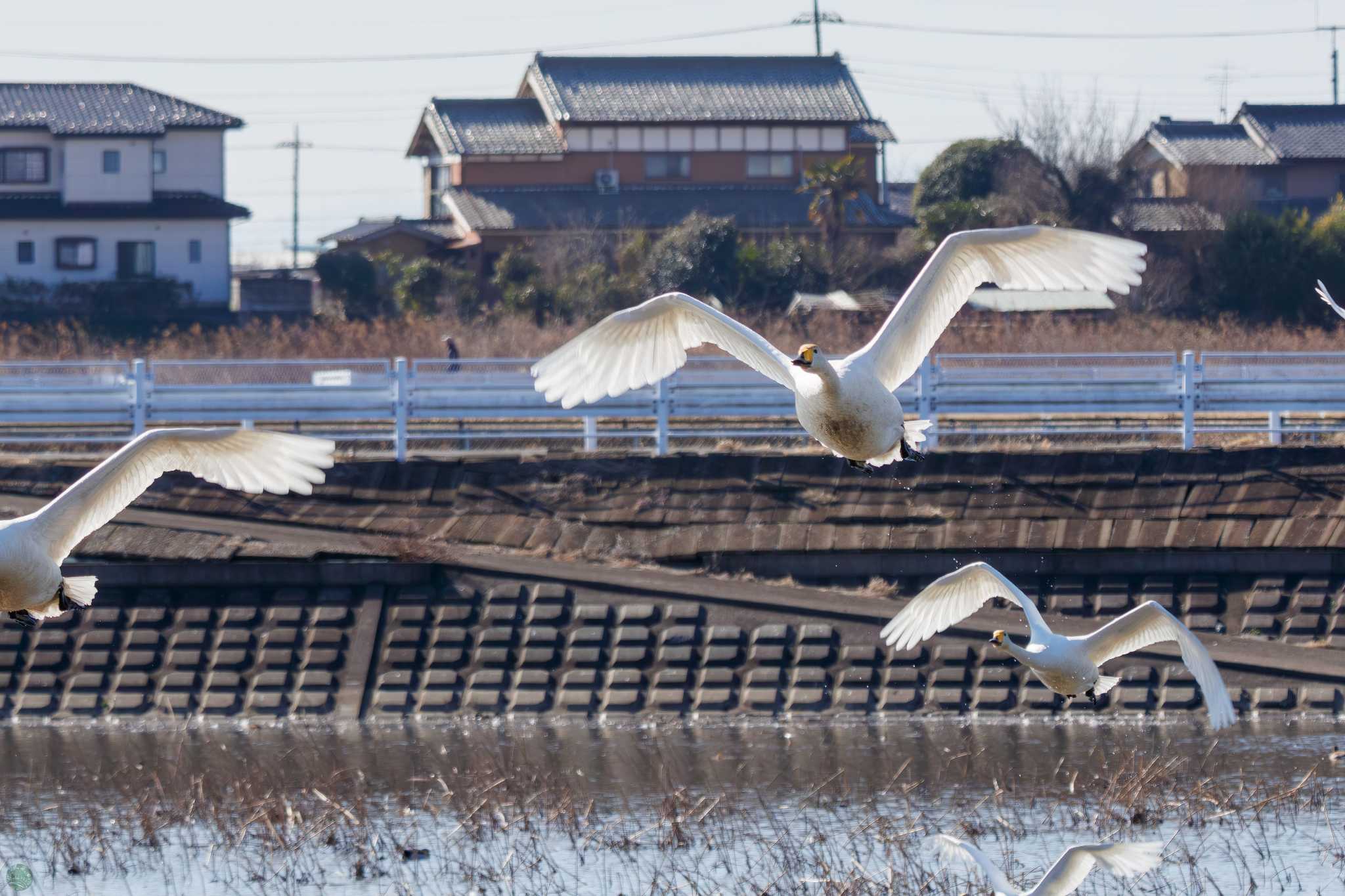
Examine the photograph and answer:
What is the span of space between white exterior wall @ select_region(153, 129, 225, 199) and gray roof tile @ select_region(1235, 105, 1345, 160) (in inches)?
947

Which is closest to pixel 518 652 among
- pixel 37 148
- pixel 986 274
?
pixel 986 274

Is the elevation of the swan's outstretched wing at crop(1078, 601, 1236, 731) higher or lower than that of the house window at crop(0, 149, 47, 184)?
lower

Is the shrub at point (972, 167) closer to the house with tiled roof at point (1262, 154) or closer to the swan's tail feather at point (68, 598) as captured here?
the house with tiled roof at point (1262, 154)

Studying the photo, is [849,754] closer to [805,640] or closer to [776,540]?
[805,640]

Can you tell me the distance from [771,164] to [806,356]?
3536 centimetres

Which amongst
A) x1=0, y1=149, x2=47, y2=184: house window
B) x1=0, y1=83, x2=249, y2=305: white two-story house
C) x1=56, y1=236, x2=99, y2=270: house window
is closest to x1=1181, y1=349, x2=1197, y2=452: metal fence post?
x1=0, y1=83, x2=249, y2=305: white two-story house

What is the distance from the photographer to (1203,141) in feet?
151

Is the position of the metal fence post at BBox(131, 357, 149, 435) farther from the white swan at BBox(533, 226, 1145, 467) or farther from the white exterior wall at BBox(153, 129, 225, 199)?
the white exterior wall at BBox(153, 129, 225, 199)

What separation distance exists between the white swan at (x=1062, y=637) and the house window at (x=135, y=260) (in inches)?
1287

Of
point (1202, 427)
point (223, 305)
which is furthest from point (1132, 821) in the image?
point (223, 305)

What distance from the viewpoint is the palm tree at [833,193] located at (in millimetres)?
38812

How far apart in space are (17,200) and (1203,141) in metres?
26.8

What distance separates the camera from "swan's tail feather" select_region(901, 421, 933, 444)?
8.59m

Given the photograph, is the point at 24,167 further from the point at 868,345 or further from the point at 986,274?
the point at 986,274
